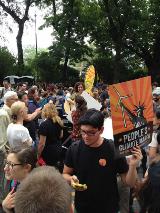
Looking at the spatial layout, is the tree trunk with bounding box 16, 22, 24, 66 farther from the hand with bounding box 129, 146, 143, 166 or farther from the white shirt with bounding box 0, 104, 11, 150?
the hand with bounding box 129, 146, 143, 166

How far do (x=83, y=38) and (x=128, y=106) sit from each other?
3072cm

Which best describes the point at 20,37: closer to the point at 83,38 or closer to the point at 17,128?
the point at 83,38

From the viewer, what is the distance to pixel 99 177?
355 cm

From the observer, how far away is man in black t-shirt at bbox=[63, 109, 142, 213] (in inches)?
140

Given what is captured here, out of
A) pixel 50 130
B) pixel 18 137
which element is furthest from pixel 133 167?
pixel 50 130

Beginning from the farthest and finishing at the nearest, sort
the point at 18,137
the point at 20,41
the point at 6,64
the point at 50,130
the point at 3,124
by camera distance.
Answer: the point at 20,41
the point at 6,64
the point at 50,130
the point at 3,124
the point at 18,137

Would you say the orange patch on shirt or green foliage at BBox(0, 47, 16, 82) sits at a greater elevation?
green foliage at BBox(0, 47, 16, 82)

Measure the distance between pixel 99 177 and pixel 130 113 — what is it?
2.07 feet

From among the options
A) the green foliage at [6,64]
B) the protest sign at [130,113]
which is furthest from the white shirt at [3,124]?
the green foliage at [6,64]

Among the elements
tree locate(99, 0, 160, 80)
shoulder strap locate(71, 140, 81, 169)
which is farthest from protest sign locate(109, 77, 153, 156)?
tree locate(99, 0, 160, 80)

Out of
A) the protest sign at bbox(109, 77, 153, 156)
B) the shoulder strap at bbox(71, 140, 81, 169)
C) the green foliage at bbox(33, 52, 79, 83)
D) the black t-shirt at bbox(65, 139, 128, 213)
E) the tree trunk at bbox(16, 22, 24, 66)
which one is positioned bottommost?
the black t-shirt at bbox(65, 139, 128, 213)

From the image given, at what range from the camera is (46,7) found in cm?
3719

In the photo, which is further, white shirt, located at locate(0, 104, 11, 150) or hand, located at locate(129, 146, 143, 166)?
white shirt, located at locate(0, 104, 11, 150)

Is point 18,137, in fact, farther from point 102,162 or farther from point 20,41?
point 20,41
